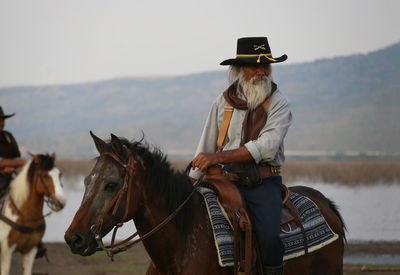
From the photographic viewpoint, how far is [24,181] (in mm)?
9922

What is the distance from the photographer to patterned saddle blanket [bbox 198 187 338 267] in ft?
15.3

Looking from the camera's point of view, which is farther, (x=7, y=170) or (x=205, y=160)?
(x=7, y=170)

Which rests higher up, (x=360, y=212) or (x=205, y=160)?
(x=205, y=160)

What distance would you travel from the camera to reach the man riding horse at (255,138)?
4836 millimetres

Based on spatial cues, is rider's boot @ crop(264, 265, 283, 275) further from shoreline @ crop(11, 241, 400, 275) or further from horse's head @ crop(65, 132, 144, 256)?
shoreline @ crop(11, 241, 400, 275)

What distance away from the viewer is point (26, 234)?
9805mm

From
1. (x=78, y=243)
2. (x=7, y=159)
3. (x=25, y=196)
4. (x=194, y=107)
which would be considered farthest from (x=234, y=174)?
(x=194, y=107)

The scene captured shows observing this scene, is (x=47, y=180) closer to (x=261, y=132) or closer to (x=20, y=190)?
(x=20, y=190)

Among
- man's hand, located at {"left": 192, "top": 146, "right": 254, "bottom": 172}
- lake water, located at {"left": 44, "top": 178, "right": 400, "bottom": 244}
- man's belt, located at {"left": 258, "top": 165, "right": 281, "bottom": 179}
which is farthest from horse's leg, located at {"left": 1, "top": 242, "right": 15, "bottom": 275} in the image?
lake water, located at {"left": 44, "top": 178, "right": 400, "bottom": 244}

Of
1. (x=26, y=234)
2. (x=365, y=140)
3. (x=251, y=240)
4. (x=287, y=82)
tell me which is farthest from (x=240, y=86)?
(x=287, y=82)

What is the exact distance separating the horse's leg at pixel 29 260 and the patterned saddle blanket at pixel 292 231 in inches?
226

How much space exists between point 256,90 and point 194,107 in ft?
529

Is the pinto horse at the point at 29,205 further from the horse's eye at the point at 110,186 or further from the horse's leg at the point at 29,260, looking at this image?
the horse's eye at the point at 110,186

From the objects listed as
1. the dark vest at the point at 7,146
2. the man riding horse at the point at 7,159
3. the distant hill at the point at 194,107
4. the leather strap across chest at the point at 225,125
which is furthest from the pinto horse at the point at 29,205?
the distant hill at the point at 194,107
